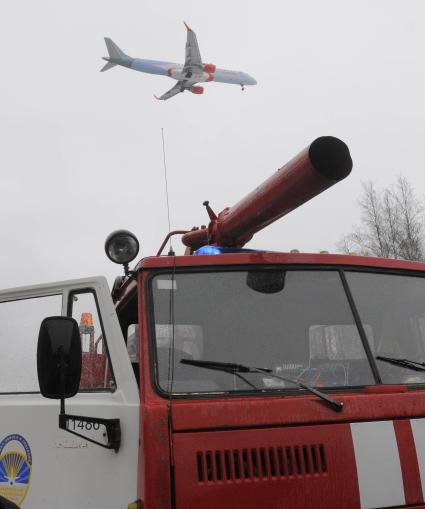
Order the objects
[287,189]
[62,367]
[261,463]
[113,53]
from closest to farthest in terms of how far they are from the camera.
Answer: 1. [261,463]
2. [62,367]
3. [287,189]
4. [113,53]

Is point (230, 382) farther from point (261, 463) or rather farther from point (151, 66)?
point (151, 66)

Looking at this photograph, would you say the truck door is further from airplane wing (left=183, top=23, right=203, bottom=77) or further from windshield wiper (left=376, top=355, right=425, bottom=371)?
airplane wing (left=183, top=23, right=203, bottom=77)

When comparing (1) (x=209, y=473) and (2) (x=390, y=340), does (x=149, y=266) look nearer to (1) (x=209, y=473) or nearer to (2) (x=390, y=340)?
(1) (x=209, y=473)

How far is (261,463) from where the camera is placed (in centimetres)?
210

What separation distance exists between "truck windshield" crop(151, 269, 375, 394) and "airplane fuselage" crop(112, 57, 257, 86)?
1831 cm

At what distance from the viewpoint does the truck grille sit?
207cm

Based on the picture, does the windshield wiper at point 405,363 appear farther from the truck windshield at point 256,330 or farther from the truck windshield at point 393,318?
the truck windshield at point 256,330

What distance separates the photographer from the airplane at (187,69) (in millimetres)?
19953

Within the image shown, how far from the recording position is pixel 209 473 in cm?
207

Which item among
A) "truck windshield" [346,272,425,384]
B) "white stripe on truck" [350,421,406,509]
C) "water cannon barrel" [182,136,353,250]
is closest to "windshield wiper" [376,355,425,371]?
"truck windshield" [346,272,425,384]

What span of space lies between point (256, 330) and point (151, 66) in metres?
21.8

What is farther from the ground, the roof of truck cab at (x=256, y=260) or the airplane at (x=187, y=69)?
the airplane at (x=187, y=69)

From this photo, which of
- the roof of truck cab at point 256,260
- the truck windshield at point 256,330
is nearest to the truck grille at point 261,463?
the truck windshield at point 256,330

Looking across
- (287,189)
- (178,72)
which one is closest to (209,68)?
(178,72)
